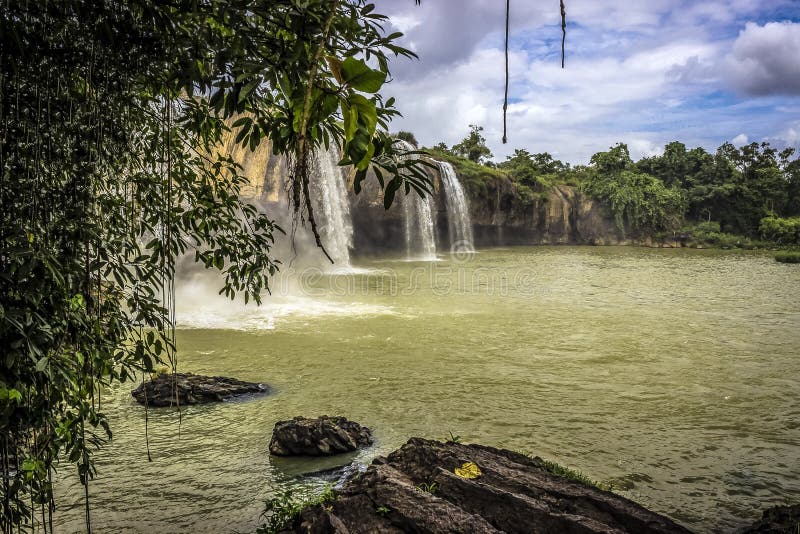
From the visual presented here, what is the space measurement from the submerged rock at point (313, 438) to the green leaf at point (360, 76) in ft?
12.1

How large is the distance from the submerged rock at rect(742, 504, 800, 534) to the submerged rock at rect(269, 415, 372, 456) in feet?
9.20

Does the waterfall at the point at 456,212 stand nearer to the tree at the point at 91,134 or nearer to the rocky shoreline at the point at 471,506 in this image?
the rocky shoreline at the point at 471,506

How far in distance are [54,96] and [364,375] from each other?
16.4ft

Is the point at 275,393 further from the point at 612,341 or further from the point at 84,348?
the point at 612,341

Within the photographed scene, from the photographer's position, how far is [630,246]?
35.6 meters

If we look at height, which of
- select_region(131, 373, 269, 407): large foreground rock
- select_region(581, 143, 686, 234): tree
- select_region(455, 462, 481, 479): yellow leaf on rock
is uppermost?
select_region(581, 143, 686, 234): tree

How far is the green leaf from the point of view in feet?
4.20

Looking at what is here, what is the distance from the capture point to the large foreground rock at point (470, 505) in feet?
9.26

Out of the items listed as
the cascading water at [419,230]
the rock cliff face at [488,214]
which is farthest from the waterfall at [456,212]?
the cascading water at [419,230]

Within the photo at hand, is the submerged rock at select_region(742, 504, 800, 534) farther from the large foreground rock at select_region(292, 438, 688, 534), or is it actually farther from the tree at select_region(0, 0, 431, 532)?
the tree at select_region(0, 0, 431, 532)

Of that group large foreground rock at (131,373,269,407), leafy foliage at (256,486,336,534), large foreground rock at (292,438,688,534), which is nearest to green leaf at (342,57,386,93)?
large foreground rock at (292,438,688,534)

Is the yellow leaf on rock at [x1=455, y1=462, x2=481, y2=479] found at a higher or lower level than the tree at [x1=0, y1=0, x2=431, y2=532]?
lower

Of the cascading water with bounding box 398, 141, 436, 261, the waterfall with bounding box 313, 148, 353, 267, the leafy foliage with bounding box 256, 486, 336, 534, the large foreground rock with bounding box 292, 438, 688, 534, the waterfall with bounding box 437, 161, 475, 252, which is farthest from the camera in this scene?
the waterfall with bounding box 437, 161, 475, 252

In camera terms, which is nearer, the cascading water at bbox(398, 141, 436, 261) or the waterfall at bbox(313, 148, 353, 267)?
the waterfall at bbox(313, 148, 353, 267)
